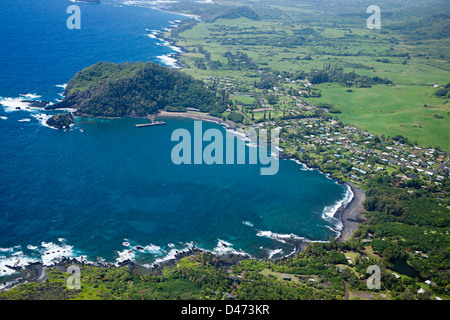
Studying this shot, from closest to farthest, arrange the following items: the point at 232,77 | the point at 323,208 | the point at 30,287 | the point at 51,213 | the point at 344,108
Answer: the point at 30,287 → the point at 51,213 → the point at 323,208 → the point at 344,108 → the point at 232,77

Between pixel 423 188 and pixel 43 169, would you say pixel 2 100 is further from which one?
pixel 423 188

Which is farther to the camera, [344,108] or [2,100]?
[344,108]

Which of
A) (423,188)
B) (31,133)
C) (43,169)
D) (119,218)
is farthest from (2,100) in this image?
(423,188)

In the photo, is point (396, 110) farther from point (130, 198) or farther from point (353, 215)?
point (130, 198)

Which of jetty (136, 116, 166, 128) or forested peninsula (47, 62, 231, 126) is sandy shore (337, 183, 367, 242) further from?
jetty (136, 116, 166, 128)

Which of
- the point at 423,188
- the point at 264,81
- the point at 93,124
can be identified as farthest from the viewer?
the point at 264,81

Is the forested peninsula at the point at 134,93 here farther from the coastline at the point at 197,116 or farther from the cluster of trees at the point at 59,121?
the cluster of trees at the point at 59,121
